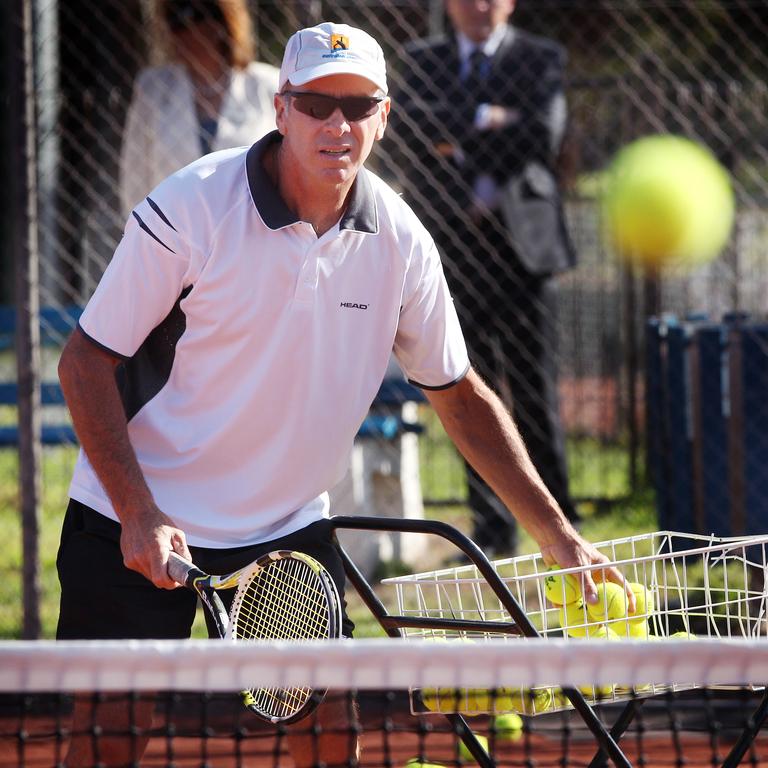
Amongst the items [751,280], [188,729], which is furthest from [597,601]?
[751,280]

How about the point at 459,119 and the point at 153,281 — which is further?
the point at 459,119

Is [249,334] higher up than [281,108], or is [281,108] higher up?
[281,108]

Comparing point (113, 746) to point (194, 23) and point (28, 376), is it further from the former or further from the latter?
point (194, 23)

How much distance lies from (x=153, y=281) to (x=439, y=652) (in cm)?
105

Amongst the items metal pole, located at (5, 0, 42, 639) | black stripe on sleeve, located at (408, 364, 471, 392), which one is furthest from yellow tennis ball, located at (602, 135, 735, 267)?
black stripe on sleeve, located at (408, 364, 471, 392)

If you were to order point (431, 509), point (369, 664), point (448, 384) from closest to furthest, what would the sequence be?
point (369, 664) < point (448, 384) < point (431, 509)

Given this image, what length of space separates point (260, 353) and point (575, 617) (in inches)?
32.2

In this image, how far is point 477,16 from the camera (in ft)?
17.2

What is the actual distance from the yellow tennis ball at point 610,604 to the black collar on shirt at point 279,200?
87 centimetres

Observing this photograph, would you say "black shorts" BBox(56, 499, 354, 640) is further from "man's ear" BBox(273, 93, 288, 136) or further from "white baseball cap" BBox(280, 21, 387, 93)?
"white baseball cap" BBox(280, 21, 387, 93)

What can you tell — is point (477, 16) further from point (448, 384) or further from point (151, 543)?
point (151, 543)

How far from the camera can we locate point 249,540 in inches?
109

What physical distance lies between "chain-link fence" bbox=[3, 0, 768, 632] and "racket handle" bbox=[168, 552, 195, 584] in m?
2.47

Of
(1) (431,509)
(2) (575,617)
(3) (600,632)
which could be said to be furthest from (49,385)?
(3) (600,632)
